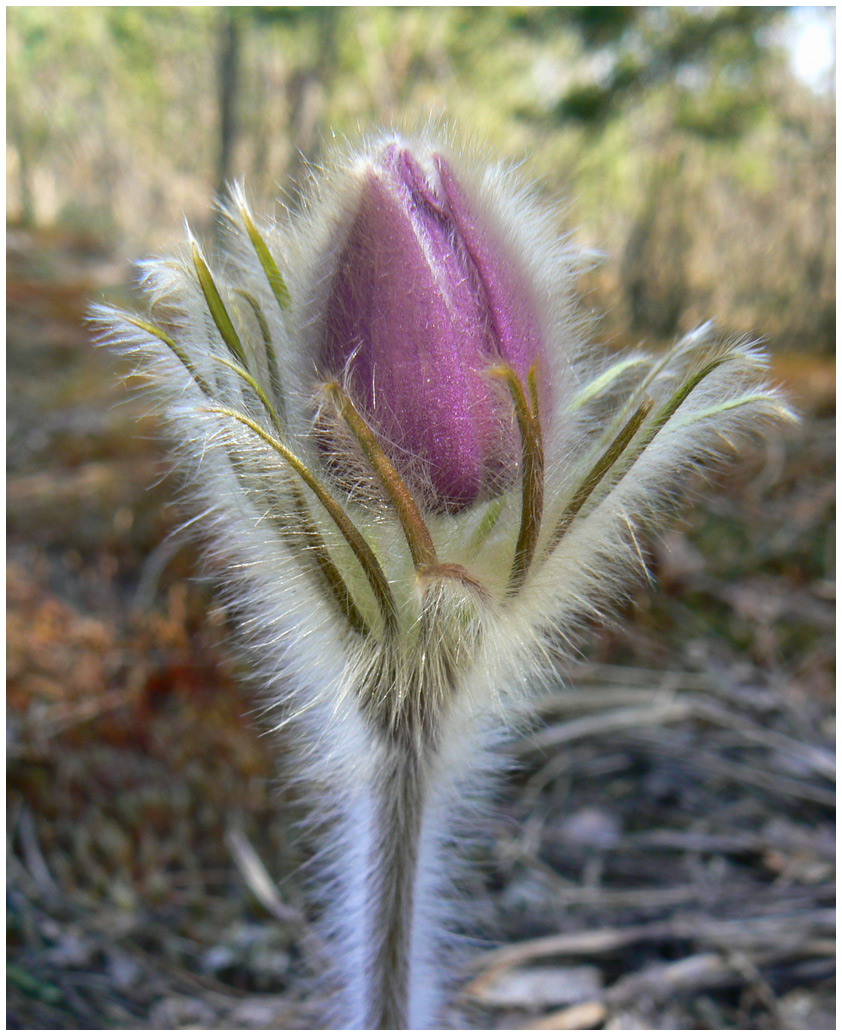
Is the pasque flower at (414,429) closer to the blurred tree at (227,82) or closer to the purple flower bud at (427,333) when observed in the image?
the purple flower bud at (427,333)

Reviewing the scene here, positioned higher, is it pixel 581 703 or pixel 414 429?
pixel 414 429

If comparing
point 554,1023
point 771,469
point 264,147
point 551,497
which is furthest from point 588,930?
point 264,147

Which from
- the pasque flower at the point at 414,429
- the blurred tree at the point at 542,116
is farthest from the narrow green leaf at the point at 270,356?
the blurred tree at the point at 542,116

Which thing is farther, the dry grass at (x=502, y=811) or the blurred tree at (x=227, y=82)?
the blurred tree at (x=227, y=82)

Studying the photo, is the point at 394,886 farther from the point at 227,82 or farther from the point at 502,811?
the point at 227,82

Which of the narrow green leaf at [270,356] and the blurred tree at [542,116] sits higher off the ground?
the blurred tree at [542,116]

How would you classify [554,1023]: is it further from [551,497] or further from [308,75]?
[308,75]

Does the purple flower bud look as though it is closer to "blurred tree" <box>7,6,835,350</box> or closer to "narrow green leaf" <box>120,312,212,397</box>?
"narrow green leaf" <box>120,312,212,397</box>

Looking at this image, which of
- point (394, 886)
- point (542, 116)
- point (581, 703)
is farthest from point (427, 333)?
point (542, 116)
